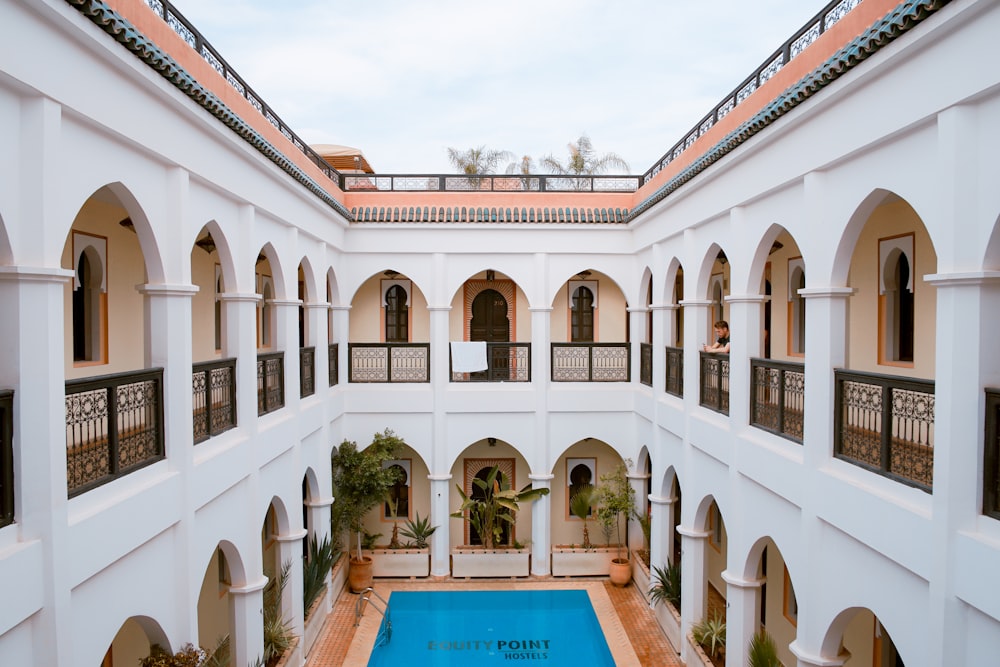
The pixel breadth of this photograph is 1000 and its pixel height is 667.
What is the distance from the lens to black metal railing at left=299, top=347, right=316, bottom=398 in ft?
39.9

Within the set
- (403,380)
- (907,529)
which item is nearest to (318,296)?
(403,380)

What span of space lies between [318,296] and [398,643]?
627cm

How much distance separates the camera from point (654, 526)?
526 inches

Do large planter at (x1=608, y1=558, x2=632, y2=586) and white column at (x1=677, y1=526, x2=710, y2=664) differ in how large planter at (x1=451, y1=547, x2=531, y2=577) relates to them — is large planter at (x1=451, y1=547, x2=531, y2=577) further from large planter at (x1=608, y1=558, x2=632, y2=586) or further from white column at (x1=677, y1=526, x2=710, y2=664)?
white column at (x1=677, y1=526, x2=710, y2=664)

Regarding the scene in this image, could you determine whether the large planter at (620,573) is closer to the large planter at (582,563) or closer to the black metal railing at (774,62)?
the large planter at (582,563)

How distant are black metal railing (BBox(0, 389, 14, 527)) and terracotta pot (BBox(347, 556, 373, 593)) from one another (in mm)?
10599

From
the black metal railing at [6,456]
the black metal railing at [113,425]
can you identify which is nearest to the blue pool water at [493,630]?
the black metal railing at [113,425]

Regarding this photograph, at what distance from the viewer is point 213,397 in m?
8.35

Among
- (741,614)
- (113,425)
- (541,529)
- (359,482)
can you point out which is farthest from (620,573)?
(113,425)

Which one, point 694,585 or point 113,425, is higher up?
point 113,425

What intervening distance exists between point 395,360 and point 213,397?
22.7ft

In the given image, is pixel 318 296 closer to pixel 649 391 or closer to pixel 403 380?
pixel 403 380

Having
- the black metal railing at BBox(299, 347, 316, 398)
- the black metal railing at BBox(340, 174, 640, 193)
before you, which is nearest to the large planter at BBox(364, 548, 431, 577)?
the black metal railing at BBox(299, 347, 316, 398)

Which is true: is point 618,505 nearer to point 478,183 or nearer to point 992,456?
point 478,183
